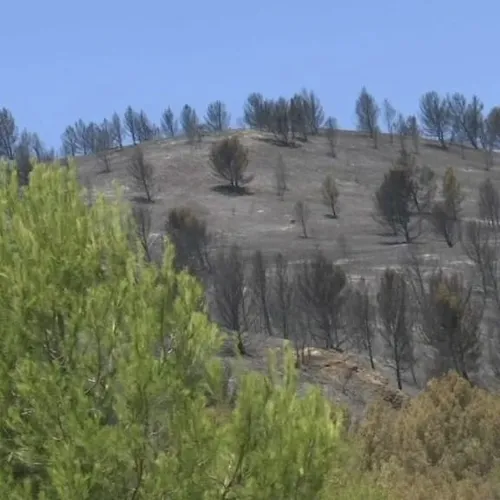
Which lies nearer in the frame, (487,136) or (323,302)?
(323,302)

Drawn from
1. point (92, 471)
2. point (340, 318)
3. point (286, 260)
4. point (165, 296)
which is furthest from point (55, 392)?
point (286, 260)

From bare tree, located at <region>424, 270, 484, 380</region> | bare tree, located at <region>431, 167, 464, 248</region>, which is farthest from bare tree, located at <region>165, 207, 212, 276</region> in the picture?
bare tree, located at <region>431, 167, 464, 248</region>

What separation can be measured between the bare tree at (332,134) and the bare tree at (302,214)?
22570 millimetres

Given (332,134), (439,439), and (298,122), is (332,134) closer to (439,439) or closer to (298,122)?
(298,122)

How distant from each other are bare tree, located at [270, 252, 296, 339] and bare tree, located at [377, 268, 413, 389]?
4.58m

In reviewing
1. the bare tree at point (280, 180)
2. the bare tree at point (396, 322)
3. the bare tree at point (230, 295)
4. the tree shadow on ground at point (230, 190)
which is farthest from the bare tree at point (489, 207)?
the bare tree at point (230, 295)

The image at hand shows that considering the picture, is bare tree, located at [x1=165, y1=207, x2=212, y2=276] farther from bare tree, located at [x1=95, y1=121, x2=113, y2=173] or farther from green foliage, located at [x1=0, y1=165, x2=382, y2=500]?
green foliage, located at [x1=0, y1=165, x2=382, y2=500]

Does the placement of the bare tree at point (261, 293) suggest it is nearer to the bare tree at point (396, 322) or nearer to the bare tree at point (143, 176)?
the bare tree at point (396, 322)

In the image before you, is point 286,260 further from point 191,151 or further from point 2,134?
point 2,134

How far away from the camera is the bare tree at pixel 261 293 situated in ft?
177

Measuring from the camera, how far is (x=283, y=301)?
179 feet

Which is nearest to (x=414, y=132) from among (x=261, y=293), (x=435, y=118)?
(x=435, y=118)

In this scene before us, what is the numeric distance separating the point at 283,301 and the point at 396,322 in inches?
281

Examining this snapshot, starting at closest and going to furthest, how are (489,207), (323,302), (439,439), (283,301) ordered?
(439,439), (323,302), (283,301), (489,207)
